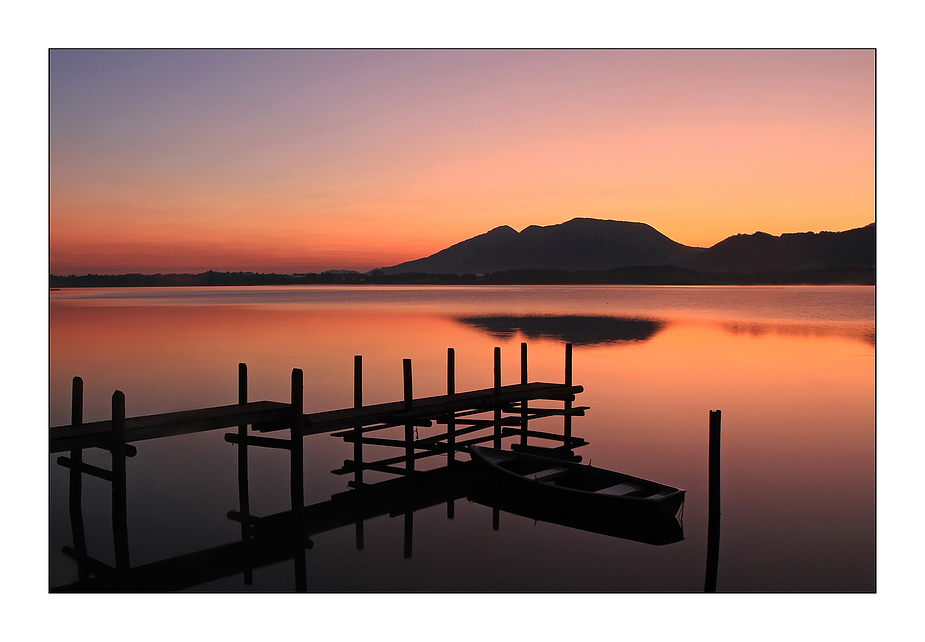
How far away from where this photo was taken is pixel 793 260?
10550cm

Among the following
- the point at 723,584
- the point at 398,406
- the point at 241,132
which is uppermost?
the point at 241,132

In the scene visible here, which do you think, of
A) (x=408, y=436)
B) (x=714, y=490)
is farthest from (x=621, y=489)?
(x=408, y=436)

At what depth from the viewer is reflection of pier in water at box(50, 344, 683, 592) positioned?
946 centimetres

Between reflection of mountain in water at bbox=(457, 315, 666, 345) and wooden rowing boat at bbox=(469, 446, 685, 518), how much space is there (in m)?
29.3

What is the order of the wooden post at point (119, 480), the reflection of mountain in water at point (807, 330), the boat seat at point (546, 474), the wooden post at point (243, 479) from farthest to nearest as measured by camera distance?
the reflection of mountain in water at point (807, 330), the boat seat at point (546, 474), the wooden post at point (243, 479), the wooden post at point (119, 480)

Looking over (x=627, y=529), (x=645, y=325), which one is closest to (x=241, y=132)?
(x=627, y=529)

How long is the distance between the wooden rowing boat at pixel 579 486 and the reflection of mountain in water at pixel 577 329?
29272 mm

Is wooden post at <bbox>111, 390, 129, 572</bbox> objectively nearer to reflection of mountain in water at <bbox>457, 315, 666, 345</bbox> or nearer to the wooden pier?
the wooden pier

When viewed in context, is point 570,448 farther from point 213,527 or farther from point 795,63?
point 795,63

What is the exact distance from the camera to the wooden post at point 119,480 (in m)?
9.94

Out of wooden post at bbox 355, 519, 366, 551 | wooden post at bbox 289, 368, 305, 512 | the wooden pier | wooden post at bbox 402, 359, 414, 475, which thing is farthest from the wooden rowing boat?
wooden post at bbox 289, 368, 305, 512

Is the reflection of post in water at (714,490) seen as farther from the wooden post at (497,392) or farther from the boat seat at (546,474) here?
the wooden post at (497,392)

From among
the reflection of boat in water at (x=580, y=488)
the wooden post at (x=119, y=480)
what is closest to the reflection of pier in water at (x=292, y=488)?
the wooden post at (x=119, y=480)

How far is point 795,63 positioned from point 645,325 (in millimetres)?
45616
